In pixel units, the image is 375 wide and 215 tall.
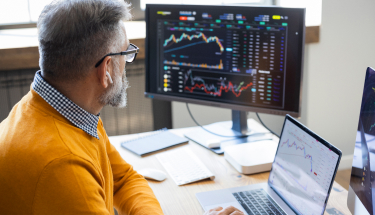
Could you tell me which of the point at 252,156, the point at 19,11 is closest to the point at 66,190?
the point at 252,156

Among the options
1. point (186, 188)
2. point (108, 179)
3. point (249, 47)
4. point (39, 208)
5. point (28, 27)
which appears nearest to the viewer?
point (39, 208)

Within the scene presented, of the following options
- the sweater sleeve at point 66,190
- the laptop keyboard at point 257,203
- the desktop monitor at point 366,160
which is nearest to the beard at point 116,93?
the sweater sleeve at point 66,190

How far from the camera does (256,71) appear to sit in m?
1.44

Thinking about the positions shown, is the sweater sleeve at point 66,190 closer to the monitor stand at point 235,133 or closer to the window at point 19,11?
the monitor stand at point 235,133

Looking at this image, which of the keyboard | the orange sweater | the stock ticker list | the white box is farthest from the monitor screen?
the orange sweater

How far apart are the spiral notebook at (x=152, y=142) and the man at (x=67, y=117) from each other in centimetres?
46

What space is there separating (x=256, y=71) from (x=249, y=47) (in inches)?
3.9

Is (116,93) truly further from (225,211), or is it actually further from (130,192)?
(225,211)

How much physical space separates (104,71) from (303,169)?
61 centimetres

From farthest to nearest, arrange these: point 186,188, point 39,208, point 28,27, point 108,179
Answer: point 28,27
point 186,188
point 108,179
point 39,208

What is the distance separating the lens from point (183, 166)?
1354 millimetres

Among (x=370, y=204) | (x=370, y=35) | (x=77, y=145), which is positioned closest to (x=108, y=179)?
(x=77, y=145)

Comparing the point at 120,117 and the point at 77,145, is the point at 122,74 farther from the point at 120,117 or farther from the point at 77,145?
the point at 120,117

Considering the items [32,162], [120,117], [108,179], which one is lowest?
[120,117]
